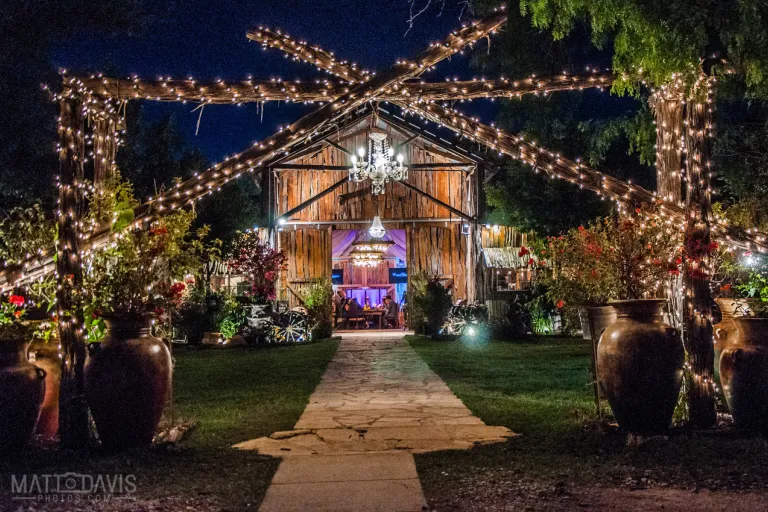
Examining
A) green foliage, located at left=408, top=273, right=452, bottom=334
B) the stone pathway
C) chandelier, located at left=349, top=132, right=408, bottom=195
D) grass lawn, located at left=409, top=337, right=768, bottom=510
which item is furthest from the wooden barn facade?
grass lawn, located at left=409, top=337, right=768, bottom=510

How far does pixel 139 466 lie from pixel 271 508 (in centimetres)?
161

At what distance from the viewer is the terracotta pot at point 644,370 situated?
574cm

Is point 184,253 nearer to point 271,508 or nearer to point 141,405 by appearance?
point 141,405

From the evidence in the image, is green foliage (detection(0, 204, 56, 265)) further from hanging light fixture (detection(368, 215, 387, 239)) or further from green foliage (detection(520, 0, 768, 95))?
hanging light fixture (detection(368, 215, 387, 239))

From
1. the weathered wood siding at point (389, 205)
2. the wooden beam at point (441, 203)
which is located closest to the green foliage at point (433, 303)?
the weathered wood siding at point (389, 205)

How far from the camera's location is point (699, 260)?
6301 millimetres

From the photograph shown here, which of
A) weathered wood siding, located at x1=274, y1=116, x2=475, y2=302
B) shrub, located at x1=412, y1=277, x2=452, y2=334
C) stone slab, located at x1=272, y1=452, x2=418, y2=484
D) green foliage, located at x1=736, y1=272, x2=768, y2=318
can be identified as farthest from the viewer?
weathered wood siding, located at x1=274, y1=116, x2=475, y2=302

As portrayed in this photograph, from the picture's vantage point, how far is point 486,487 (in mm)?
4543

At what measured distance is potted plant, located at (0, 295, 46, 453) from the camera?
218 inches

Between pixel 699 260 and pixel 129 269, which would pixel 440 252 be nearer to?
pixel 699 260

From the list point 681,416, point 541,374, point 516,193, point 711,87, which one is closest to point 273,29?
point 711,87

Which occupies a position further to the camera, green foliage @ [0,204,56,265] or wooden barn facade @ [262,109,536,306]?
wooden barn facade @ [262,109,536,306]

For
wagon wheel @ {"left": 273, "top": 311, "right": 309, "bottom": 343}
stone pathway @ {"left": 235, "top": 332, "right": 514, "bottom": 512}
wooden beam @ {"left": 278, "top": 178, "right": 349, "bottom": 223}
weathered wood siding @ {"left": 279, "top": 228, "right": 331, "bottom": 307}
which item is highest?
wooden beam @ {"left": 278, "top": 178, "right": 349, "bottom": 223}

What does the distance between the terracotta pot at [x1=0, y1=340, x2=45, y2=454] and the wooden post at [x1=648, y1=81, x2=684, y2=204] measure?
5938 mm
